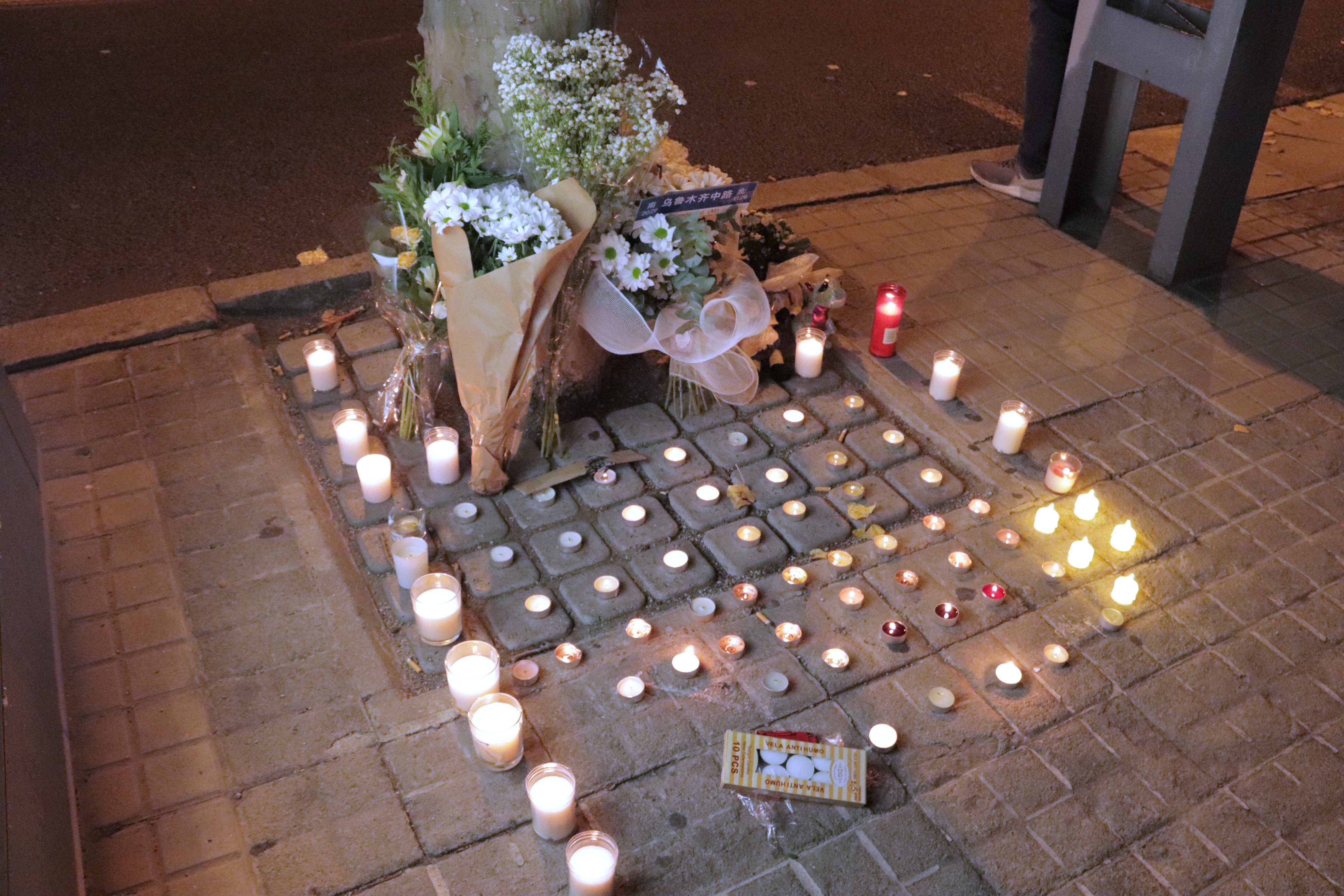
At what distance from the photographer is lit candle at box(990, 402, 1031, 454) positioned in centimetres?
394

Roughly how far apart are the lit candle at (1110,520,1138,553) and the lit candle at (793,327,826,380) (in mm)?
1311

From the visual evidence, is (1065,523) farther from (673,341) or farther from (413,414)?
(413,414)

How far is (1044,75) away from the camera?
18.2ft

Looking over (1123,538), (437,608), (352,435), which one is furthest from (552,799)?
(1123,538)

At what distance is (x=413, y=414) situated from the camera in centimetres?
394

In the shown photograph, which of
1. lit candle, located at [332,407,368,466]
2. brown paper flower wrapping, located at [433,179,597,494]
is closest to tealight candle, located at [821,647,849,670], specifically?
brown paper flower wrapping, located at [433,179,597,494]

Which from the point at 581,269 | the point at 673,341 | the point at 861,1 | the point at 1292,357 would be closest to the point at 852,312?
the point at 673,341

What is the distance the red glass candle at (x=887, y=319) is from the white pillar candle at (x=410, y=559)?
6.86 feet

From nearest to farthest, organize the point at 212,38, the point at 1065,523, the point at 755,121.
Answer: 1. the point at 1065,523
2. the point at 755,121
3. the point at 212,38

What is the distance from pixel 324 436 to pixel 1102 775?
282 centimetres

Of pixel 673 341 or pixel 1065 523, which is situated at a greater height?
pixel 673 341

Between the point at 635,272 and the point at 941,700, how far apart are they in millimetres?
1721

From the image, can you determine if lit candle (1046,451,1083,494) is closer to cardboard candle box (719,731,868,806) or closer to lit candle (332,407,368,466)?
cardboard candle box (719,731,868,806)

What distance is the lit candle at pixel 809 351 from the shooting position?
431cm
